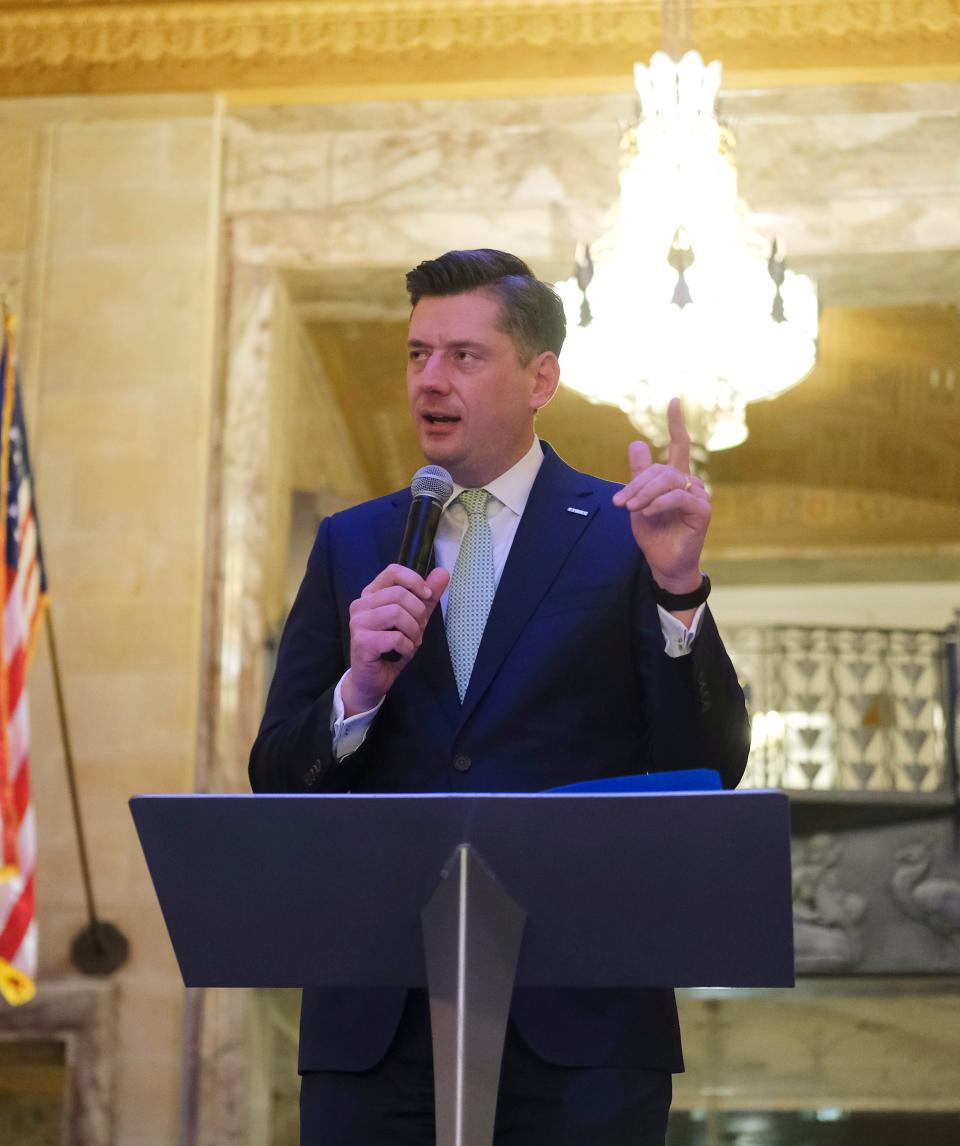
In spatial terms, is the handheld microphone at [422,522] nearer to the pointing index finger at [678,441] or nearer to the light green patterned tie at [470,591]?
the light green patterned tie at [470,591]

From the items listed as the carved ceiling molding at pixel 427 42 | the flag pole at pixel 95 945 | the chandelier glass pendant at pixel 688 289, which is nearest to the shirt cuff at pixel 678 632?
the chandelier glass pendant at pixel 688 289

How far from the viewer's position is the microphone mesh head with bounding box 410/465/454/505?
2.23 m

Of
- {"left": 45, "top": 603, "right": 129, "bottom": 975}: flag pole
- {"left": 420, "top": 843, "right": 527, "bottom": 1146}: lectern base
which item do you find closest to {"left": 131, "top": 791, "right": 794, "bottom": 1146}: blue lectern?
{"left": 420, "top": 843, "right": 527, "bottom": 1146}: lectern base

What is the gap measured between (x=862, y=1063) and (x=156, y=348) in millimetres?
6612

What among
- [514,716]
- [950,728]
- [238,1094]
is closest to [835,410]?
[950,728]

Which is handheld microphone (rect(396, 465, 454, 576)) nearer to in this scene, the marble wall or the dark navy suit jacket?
the dark navy suit jacket

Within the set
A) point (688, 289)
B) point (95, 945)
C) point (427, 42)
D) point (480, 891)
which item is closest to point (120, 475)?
point (95, 945)

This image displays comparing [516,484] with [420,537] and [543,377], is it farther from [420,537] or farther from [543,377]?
[420,537]

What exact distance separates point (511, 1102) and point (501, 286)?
120 cm

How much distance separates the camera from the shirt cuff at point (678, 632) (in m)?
2.16

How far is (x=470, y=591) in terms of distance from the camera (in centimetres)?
238

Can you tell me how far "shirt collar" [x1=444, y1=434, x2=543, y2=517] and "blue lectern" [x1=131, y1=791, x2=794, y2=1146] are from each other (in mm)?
842

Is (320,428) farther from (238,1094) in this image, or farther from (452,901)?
(452,901)

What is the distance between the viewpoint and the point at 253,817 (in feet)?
5.61
